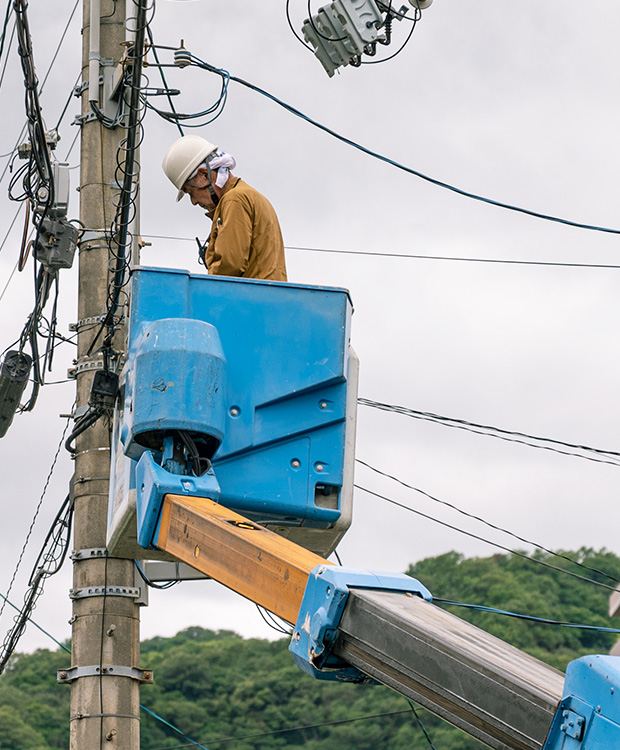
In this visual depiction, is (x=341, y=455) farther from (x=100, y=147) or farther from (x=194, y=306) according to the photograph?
(x=100, y=147)

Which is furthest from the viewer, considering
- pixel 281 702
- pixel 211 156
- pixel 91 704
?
pixel 281 702

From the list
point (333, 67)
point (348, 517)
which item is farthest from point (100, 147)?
point (348, 517)

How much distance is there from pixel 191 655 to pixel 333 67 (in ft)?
177

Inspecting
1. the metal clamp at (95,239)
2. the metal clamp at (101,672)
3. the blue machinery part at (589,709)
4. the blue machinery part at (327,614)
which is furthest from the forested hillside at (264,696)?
the blue machinery part at (589,709)

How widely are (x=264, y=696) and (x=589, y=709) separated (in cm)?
5487

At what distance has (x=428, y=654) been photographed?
3.59 m

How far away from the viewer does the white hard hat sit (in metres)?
6.89

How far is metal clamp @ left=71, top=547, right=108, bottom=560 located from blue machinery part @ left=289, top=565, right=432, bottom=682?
3877mm

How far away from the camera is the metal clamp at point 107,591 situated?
305 inches

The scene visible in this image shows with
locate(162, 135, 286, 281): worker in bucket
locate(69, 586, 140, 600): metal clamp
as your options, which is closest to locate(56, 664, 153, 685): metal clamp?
locate(69, 586, 140, 600): metal clamp

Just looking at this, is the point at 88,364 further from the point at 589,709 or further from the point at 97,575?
the point at 589,709

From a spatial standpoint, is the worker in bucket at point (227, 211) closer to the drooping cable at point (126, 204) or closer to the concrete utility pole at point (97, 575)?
the drooping cable at point (126, 204)

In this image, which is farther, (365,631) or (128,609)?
(128,609)

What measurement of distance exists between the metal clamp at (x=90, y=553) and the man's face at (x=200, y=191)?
7.27 ft
